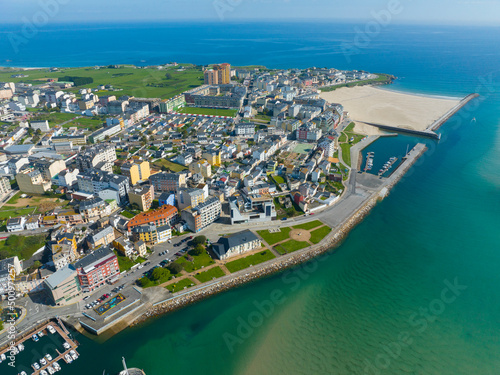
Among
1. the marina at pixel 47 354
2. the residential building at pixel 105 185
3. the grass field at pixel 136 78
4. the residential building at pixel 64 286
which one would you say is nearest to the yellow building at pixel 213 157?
the residential building at pixel 105 185

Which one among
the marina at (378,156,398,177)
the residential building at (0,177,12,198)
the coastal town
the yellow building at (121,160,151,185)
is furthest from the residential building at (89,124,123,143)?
the marina at (378,156,398,177)

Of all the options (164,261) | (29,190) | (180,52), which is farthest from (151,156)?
(180,52)

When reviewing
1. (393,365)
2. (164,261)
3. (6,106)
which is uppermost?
(6,106)

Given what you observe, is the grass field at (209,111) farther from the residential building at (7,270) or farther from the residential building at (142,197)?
the residential building at (7,270)

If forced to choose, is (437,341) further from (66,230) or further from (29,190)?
(29,190)

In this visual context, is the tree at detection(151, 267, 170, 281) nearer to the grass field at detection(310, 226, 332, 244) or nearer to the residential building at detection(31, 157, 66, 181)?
the grass field at detection(310, 226, 332, 244)

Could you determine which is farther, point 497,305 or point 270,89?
point 270,89

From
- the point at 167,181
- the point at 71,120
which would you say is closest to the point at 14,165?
the point at 167,181

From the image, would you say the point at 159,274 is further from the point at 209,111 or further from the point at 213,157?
the point at 209,111
